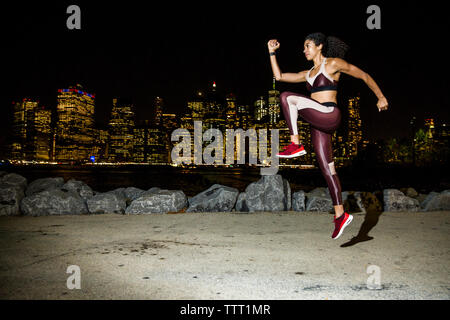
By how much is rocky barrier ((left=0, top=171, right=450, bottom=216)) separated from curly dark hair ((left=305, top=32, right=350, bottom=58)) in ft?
16.7

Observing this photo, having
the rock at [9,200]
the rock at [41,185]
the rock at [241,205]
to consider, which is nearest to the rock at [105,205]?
the rock at [9,200]

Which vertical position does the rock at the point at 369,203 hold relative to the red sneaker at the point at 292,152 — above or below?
below

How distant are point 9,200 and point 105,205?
7.34 ft

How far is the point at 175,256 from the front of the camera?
4371mm

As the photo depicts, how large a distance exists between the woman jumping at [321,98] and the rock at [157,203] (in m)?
5.23

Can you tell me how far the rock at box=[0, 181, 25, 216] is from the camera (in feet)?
26.3

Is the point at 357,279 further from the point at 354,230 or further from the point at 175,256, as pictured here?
the point at 354,230

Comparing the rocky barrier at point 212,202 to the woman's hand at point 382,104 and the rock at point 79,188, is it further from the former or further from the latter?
the woman's hand at point 382,104

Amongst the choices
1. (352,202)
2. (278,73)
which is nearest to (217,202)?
(352,202)

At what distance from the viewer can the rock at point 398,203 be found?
8.98 meters

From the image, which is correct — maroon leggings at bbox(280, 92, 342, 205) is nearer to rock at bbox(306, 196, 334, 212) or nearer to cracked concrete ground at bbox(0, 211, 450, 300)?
cracked concrete ground at bbox(0, 211, 450, 300)

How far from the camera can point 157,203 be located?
862cm
